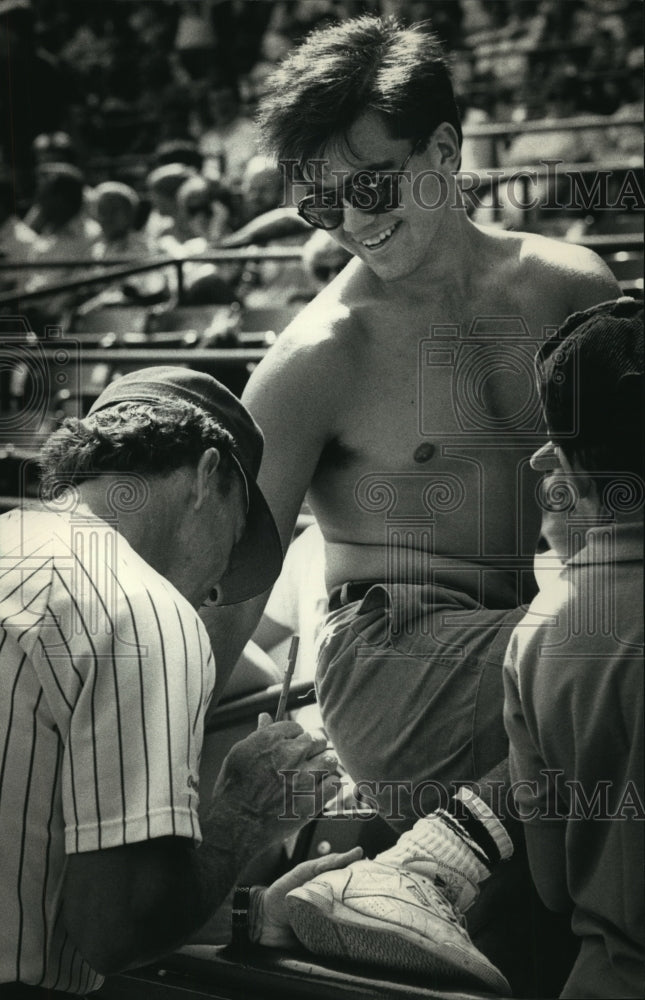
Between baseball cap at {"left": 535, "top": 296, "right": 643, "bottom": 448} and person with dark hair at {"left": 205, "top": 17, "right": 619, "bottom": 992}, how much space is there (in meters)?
0.59

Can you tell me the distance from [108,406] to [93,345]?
414 cm

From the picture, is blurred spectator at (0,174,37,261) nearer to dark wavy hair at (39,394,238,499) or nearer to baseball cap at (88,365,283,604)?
baseball cap at (88,365,283,604)

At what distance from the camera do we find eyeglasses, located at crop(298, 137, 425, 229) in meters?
2.15

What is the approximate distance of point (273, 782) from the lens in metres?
1.69

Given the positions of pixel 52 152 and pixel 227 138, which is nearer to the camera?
pixel 52 152

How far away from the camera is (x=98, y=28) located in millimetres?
13227

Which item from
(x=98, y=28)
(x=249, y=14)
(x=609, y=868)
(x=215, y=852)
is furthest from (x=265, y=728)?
(x=98, y=28)

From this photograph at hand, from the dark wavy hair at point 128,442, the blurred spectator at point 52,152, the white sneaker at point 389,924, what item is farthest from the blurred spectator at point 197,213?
the white sneaker at point 389,924

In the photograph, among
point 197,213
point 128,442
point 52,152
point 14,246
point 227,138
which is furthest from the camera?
point 227,138

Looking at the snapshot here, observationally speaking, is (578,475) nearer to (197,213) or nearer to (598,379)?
(598,379)

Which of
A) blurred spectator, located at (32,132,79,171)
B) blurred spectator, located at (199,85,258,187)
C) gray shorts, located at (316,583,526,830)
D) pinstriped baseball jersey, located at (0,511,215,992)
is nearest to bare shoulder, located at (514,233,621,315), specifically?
gray shorts, located at (316,583,526,830)

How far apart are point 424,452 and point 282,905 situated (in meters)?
0.83

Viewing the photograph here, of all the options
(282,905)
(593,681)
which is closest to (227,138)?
(282,905)

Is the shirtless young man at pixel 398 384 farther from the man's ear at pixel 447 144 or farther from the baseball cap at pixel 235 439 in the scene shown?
the baseball cap at pixel 235 439
